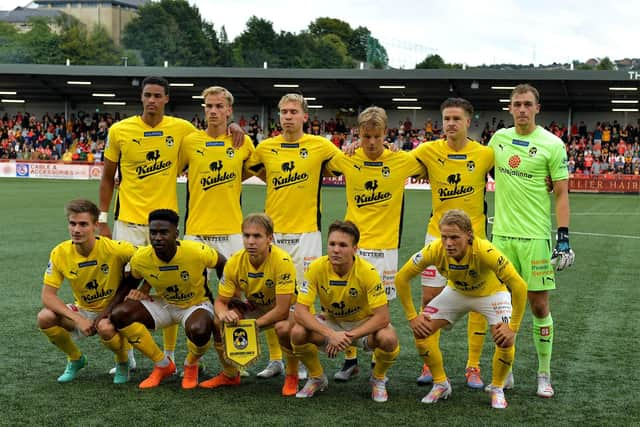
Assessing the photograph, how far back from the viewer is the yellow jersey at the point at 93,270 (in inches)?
222

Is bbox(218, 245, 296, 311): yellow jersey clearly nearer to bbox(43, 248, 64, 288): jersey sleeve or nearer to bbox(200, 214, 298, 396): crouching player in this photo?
bbox(200, 214, 298, 396): crouching player

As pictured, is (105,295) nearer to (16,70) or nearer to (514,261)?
(514,261)

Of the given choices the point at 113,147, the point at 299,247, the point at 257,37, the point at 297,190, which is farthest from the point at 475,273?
the point at 257,37

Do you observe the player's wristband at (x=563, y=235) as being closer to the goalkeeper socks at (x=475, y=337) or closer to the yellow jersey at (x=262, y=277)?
the goalkeeper socks at (x=475, y=337)

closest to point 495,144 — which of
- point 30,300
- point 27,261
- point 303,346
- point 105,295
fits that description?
point 303,346

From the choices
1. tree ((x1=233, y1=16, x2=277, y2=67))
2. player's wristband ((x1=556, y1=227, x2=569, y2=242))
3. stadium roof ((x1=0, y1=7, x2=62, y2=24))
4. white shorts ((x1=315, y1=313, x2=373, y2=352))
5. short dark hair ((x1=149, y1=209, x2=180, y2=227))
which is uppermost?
stadium roof ((x1=0, y1=7, x2=62, y2=24))

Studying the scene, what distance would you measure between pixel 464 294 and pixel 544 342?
69 centimetres

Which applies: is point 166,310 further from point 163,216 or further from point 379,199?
point 379,199

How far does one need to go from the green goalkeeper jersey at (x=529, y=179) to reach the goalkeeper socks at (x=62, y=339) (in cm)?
315

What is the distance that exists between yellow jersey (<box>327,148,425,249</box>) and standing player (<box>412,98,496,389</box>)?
Answer: 213 millimetres

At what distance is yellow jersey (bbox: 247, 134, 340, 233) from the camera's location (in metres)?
6.26

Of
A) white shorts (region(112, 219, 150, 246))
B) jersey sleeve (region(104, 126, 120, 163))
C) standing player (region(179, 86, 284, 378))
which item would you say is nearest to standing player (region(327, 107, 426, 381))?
standing player (region(179, 86, 284, 378))

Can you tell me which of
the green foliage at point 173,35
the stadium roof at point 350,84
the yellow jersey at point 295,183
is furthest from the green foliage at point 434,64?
the yellow jersey at point 295,183

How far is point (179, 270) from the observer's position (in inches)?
221
